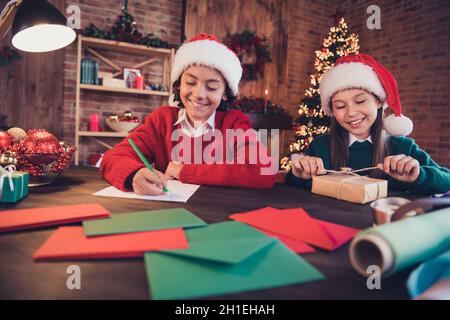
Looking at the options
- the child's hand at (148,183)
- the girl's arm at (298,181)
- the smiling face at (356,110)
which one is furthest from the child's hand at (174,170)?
the smiling face at (356,110)

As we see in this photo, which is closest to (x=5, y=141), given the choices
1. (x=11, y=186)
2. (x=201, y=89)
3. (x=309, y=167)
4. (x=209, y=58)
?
(x=11, y=186)

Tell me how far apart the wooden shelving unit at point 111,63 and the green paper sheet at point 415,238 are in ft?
11.7

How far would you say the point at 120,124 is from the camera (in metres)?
3.72

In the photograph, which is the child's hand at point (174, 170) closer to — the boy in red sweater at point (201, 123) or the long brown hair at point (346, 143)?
the boy in red sweater at point (201, 123)

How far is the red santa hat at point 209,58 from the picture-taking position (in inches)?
56.1

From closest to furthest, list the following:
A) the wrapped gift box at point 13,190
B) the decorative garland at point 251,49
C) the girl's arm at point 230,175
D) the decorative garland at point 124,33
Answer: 1. the wrapped gift box at point 13,190
2. the girl's arm at point 230,175
3. the decorative garland at point 124,33
4. the decorative garland at point 251,49

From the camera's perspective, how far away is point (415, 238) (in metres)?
0.45

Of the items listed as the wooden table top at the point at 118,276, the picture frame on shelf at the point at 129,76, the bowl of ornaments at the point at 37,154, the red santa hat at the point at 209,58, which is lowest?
the wooden table top at the point at 118,276

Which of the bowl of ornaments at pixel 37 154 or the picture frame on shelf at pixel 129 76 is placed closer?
the bowl of ornaments at pixel 37 154

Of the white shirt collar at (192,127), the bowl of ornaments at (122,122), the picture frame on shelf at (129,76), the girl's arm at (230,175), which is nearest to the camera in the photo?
the girl's arm at (230,175)

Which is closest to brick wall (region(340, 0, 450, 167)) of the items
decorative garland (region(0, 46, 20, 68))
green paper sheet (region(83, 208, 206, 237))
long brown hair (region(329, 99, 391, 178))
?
long brown hair (region(329, 99, 391, 178))

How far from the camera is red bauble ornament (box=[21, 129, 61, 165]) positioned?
3.05 feet

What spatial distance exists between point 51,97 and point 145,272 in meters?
3.90
